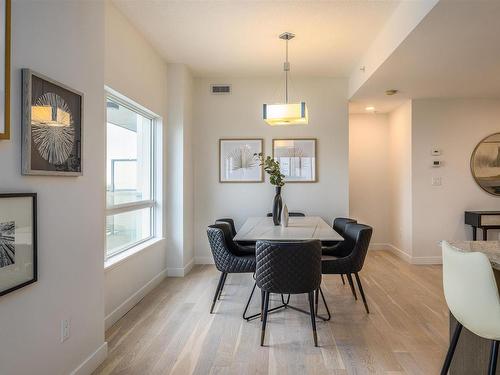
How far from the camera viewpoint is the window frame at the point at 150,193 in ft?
10.6

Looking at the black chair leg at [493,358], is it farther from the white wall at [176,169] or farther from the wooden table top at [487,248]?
the white wall at [176,169]

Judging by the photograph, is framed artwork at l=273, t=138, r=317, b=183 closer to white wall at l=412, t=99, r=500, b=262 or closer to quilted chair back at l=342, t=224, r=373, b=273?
white wall at l=412, t=99, r=500, b=262

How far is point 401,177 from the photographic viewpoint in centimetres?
560

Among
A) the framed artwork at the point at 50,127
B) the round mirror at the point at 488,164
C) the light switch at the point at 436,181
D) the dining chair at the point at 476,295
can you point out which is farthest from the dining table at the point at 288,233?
the round mirror at the point at 488,164

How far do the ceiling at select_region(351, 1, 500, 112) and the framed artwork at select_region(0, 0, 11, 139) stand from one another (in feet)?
8.16

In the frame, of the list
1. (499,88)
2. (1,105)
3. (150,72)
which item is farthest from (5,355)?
(499,88)

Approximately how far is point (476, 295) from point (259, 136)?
13.3 feet

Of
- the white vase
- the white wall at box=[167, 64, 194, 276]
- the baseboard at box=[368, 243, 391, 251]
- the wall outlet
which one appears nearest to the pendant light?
the white vase

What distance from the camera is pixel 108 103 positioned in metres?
3.26

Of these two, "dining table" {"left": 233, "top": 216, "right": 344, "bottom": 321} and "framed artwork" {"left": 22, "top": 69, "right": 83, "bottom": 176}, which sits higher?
"framed artwork" {"left": 22, "top": 69, "right": 83, "bottom": 176}

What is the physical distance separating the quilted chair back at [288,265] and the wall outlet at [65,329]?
126 centimetres

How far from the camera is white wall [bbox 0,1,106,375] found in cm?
161

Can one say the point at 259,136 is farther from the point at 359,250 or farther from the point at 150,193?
the point at 359,250

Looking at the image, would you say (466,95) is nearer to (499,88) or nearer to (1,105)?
(499,88)
